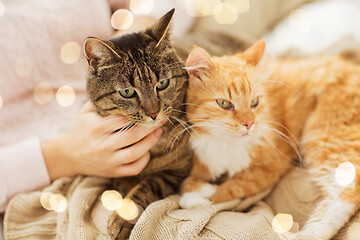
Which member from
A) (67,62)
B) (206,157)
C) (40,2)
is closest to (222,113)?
(206,157)

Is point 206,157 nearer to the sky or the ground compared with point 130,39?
nearer to the ground

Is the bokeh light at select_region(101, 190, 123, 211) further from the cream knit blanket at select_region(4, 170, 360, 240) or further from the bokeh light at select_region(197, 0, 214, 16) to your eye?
the bokeh light at select_region(197, 0, 214, 16)

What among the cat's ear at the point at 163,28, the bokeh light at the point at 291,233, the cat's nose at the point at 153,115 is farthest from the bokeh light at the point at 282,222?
the cat's ear at the point at 163,28

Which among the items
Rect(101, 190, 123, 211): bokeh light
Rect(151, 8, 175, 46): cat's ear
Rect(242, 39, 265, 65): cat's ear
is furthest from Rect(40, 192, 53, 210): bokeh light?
Rect(242, 39, 265, 65): cat's ear

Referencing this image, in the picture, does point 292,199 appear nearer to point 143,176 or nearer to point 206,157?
point 206,157

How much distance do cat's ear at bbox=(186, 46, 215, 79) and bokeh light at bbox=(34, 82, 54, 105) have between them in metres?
0.89

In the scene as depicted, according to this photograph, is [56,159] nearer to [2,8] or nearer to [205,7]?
[2,8]

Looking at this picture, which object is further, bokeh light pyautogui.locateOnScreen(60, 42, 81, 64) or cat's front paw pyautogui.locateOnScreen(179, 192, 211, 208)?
bokeh light pyautogui.locateOnScreen(60, 42, 81, 64)

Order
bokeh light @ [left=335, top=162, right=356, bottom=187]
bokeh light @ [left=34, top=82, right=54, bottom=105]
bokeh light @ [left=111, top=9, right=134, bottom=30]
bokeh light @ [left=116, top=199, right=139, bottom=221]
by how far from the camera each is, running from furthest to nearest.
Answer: bokeh light @ [left=111, top=9, right=134, bottom=30]
bokeh light @ [left=34, top=82, right=54, bottom=105]
bokeh light @ [left=335, top=162, right=356, bottom=187]
bokeh light @ [left=116, top=199, right=139, bottom=221]

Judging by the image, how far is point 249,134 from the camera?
112 centimetres

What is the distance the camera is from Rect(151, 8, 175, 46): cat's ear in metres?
0.99

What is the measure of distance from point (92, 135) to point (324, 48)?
5.39ft

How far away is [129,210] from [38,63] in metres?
1.01

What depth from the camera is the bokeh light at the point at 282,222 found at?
3.35 ft
